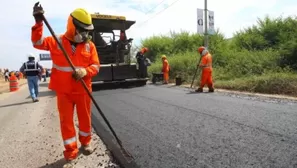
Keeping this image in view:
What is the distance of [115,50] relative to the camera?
12391 millimetres

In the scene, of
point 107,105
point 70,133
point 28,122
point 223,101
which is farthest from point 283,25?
point 70,133

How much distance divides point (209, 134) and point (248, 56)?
10.2 metres

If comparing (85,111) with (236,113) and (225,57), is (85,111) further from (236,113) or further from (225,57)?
(225,57)

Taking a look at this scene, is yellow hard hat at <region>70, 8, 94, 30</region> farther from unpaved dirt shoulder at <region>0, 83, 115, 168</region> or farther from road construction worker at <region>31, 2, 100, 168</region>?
unpaved dirt shoulder at <region>0, 83, 115, 168</region>

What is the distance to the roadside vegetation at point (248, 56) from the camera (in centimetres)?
997

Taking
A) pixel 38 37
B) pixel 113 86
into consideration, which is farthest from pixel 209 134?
pixel 113 86

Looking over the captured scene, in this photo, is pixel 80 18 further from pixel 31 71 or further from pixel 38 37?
pixel 31 71

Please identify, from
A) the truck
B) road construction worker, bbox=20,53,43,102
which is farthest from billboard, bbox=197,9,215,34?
road construction worker, bbox=20,53,43,102

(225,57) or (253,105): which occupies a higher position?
(225,57)

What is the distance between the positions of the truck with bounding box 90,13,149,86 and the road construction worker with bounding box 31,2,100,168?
7.96 meters

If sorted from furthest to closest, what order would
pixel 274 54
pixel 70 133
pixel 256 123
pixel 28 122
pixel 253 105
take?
pixel 274 54 < pixel 253 105 < pixel 28 122 < pixel 256 123 < pixel 70 133

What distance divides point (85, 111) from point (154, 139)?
1.13 m

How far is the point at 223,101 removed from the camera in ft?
24.3

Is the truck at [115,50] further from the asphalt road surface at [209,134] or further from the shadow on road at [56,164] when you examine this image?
the shadow on road at [56,164]
